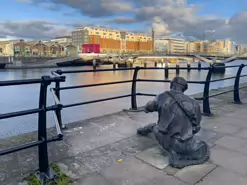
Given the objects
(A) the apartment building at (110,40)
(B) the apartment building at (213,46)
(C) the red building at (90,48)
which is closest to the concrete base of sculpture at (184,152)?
(C) the red building at (90,48)

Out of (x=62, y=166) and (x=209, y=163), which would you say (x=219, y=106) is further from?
(x=62, y=166)

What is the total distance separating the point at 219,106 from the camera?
218 inches

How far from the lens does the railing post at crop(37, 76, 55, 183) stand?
2111 mm

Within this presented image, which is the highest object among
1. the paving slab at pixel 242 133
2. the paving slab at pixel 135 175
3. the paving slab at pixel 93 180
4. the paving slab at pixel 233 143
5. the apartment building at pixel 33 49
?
the apartment building at pixel 33 49

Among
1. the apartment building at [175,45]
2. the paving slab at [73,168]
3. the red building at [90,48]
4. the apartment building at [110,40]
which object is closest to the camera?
the paving slab at [73,168]

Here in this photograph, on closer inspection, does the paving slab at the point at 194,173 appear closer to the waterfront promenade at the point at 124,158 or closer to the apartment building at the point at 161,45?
the waterfront promenade at the point at 124,158

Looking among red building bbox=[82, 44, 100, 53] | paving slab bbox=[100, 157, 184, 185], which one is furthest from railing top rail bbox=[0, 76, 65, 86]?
red building bbox=[82, 44, 100, 53]

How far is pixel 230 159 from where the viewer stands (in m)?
2.62

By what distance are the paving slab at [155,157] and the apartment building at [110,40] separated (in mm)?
134142

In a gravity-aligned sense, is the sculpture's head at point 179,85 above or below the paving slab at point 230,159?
above

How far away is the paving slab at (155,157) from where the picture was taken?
2.49 meters

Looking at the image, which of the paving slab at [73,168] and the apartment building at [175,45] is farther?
the apartment building at [175,45]

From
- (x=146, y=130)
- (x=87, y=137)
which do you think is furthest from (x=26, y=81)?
(x=146, y=130)

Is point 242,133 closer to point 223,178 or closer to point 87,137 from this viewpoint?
point 223,178
